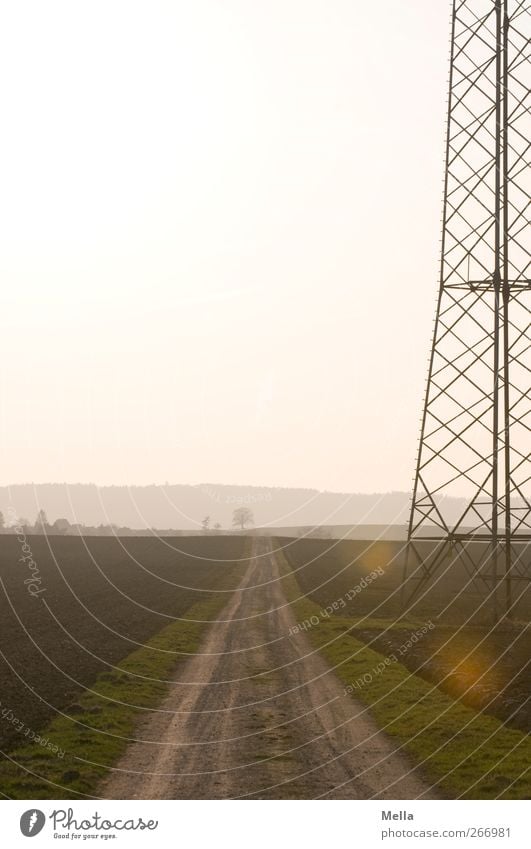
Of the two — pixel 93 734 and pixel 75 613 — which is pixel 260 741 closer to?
pixel 93 734

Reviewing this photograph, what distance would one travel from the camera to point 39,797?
18.7 m

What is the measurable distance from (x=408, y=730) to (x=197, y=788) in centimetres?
786

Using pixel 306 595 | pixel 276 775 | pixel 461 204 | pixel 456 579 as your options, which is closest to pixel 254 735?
pixel 276 775

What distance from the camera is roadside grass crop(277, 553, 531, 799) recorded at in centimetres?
1952

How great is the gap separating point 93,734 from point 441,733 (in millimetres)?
9557

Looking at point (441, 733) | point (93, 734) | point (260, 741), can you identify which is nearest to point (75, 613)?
point (93, 734)

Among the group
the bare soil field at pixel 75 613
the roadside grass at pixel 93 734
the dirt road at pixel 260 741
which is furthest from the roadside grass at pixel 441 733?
the bare soil field at pixel 75 613

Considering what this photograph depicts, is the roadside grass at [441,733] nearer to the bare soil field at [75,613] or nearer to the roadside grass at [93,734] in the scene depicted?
the roadside grass at [93,734]

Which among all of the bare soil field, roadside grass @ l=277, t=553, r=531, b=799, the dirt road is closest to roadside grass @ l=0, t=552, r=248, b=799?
the dirt road

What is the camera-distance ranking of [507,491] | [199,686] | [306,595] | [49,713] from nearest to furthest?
1. [49,713]
2. [199,686]
3. [507,491]
4. [306,595]

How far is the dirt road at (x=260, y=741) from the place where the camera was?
19.1 metres

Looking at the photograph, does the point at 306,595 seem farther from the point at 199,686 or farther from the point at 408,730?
the point at 408,730

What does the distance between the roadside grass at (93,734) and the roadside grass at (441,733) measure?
281 inches

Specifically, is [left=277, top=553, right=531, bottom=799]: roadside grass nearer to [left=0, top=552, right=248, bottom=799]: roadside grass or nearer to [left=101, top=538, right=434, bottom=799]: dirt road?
[left=101, top=538, right=434, bottom=799]: dirt road
